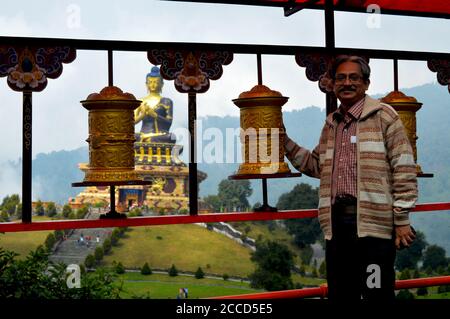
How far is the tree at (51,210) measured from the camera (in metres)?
19.0

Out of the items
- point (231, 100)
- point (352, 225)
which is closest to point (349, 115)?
point (352, 225)

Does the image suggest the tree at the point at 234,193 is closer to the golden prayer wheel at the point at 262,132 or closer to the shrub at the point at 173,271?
the shrub at the point at 173,271

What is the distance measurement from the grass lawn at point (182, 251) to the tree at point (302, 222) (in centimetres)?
209

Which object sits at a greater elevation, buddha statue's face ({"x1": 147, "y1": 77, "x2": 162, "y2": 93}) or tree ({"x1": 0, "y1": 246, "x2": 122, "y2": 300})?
buddha statue's face ({"x1": 147, "y1": 77, "x2": 162, "y2": 93})

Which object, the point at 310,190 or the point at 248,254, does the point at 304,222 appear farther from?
the point at 248,254

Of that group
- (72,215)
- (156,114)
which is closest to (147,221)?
(156,114)

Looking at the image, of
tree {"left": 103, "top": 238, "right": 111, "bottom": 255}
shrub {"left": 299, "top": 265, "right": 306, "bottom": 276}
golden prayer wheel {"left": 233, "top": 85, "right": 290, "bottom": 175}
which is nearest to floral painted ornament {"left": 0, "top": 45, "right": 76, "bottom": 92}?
golden prayer wheel {"left": 233, "top": 85, "right": 290, "bottom": 175}

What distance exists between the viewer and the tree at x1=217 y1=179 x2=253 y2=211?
906 inches

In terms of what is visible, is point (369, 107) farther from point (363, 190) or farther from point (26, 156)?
point (26, 156)

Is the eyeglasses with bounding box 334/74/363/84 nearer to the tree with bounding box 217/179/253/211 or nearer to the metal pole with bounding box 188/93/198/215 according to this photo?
the metal pole with bounding box 188/93/198/215

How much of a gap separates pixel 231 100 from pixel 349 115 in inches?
43.5

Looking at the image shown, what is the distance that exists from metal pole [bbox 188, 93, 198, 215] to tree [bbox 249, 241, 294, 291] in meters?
13.7

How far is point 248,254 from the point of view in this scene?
22.5 m
